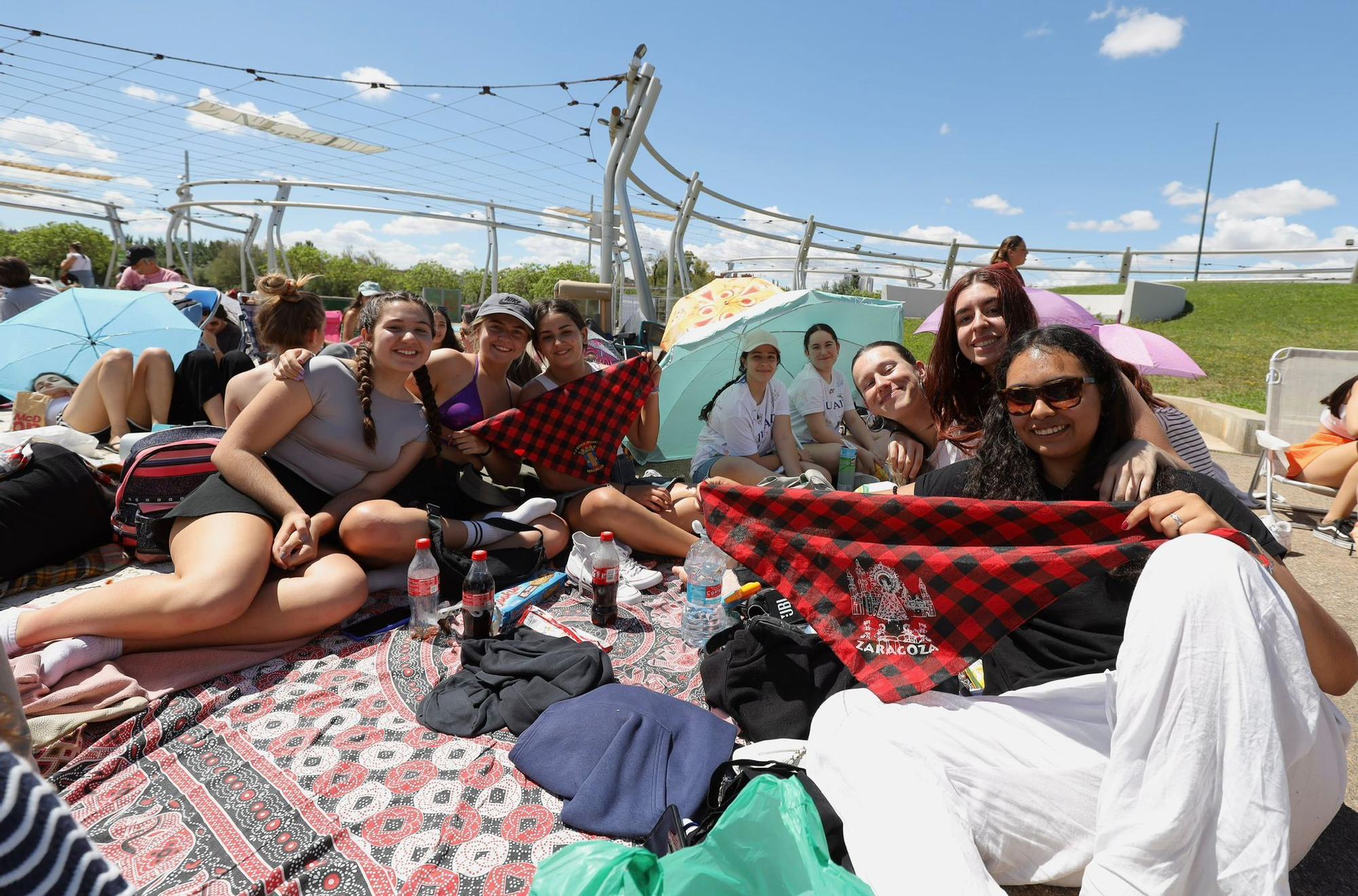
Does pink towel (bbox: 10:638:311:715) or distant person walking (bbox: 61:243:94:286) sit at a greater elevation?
distant person walking (bbox: 61:243:94:286)

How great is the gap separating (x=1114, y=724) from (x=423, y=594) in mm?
2601

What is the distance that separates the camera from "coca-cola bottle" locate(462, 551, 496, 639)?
2.98 m

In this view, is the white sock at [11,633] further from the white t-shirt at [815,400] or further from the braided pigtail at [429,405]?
the white t-shirt at [815,400]

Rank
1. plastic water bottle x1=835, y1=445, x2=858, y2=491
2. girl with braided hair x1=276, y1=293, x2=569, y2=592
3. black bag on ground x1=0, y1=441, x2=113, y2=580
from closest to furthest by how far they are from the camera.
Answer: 1. black bag on ground x1=0, y1=441, x2=113, y2=580
2. girl with braided hair x1=276, y1=293, x2=569, y2=592
3. plastic water bottle x1=835, y1=445, x2=858, y2=491

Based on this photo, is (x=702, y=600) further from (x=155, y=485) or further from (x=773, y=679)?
(x=155, y=485)

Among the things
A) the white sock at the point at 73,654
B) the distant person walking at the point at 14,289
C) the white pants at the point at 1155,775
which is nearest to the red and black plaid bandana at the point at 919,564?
the white pants at the point at 1155,775

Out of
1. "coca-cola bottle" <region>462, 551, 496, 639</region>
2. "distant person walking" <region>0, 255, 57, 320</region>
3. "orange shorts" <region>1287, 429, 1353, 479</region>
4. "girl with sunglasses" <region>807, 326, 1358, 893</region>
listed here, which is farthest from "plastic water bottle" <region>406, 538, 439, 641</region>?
"distant person walking" <region>0, 255, 57, 320</region>

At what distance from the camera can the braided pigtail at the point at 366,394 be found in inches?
139

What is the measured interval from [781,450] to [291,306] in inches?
135

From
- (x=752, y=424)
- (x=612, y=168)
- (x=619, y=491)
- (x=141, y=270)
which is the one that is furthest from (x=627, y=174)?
(x=141, y=270)

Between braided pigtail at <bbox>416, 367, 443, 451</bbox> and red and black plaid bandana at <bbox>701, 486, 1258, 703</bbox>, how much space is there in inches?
85.3

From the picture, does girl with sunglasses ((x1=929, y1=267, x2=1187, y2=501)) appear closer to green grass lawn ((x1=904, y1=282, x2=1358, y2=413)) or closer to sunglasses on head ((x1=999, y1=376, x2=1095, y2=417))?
sunglasses on head ((x1=999, y1=376, x2=1095, y2=417))

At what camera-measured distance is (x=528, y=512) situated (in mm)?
3914

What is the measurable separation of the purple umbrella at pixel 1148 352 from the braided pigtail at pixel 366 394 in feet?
15.5
